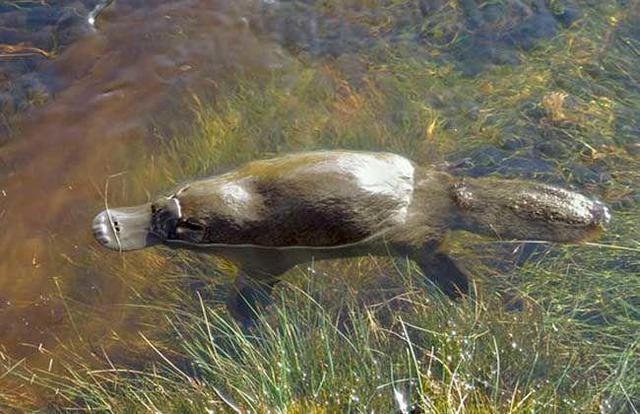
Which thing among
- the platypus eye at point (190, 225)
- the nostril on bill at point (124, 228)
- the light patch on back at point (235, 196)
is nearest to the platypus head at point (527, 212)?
the light patch on back at point (235, 196)

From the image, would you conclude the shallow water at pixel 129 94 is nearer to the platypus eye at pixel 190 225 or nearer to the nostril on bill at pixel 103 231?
the nostril on bill at pixel 103 231

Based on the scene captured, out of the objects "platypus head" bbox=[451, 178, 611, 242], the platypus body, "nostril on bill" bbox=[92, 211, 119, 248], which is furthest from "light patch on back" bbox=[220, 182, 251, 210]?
"platypus head" bbox=[451, 178, 611, 242]

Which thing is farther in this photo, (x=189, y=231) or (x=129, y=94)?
(x=129, y=94)

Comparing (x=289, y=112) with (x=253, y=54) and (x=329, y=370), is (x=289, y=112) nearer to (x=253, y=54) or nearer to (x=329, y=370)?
(x=253, y=54)

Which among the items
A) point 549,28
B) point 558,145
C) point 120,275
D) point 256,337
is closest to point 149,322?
point 120,275

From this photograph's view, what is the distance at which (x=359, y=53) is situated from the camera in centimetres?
561

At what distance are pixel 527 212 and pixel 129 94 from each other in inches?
95.2

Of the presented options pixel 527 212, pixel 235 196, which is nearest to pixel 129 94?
pixel 235 196

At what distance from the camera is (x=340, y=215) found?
173 inches

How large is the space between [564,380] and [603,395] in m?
0.17

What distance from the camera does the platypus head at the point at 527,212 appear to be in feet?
15.0

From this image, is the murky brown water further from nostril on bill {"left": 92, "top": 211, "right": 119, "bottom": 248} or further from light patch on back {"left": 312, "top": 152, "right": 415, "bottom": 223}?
light patch on back {"left": 312, "top": 152, "right": 415, "bottom": 223}

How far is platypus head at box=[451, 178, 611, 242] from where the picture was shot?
4578 millimetres

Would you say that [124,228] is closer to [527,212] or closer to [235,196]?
[235,196]
